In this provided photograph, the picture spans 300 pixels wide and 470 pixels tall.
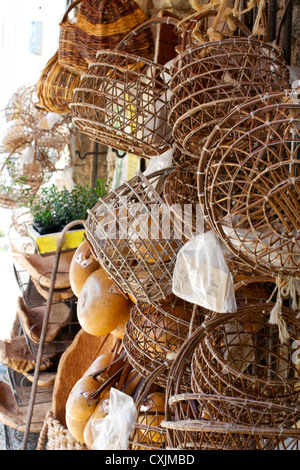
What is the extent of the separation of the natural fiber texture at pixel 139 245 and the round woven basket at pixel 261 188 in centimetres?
20

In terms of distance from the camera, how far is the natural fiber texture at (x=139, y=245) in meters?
0.81

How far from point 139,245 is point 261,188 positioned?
317 millimetres

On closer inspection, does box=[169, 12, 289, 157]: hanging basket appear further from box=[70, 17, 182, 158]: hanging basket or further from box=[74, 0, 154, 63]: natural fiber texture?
box=[74, 0, 154, 63]: natural fiber texture

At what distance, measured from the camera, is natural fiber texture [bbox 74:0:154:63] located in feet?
4.26

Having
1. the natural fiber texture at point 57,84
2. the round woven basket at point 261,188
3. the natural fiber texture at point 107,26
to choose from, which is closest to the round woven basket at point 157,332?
the round woven basket at point 261,188

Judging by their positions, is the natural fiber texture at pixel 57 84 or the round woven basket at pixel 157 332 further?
the natural fiber texture at pixel 57 84

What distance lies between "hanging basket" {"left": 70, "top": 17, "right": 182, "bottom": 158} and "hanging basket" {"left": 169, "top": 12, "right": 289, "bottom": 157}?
0.45 feet

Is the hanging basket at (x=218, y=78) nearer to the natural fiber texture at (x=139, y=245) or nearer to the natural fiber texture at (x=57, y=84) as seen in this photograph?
the natural fiber texture at (x=139, y=245)

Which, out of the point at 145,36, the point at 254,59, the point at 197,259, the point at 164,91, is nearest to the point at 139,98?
the point at 164,91

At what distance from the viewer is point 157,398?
101cm

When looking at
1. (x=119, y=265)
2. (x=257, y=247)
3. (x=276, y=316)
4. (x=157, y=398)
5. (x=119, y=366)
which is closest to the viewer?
(x=257, y=247)

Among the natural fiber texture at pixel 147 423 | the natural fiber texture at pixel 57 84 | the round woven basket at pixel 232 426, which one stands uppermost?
the natural fiber texture at pixel 57 84
